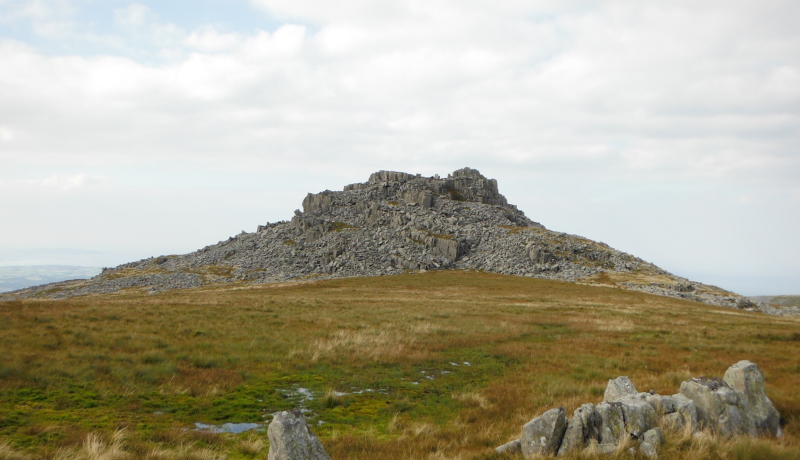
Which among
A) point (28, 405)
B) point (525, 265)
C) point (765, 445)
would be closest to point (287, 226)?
point (525, 265)

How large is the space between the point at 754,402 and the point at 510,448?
284 inches

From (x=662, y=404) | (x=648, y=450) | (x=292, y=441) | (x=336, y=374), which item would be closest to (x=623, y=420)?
(x=648, y=450)

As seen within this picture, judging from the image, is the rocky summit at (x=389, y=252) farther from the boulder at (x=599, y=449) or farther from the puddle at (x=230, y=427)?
the puddle at (x=230, y=427)

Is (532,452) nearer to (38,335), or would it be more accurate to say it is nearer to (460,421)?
(460,421)

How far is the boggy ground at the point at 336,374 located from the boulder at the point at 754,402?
50 centimetres

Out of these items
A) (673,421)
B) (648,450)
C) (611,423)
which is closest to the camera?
(648,450)

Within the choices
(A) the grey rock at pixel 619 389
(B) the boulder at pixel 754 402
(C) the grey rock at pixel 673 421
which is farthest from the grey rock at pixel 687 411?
(B) the boulder at pixel 754 402

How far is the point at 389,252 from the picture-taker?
10144 centimetres

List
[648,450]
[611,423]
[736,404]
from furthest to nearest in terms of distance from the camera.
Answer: [736,404] < [611,423] < [648,450]

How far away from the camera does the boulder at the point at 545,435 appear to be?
988 centimetres

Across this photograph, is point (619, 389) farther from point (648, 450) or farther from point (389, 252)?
point (389, 252)

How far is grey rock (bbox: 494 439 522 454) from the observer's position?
33.8 ft

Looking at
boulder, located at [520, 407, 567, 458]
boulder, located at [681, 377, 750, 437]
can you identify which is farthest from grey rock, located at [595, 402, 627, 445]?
boulder, located at [681, 377, 750, 437]

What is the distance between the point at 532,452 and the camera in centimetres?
988
